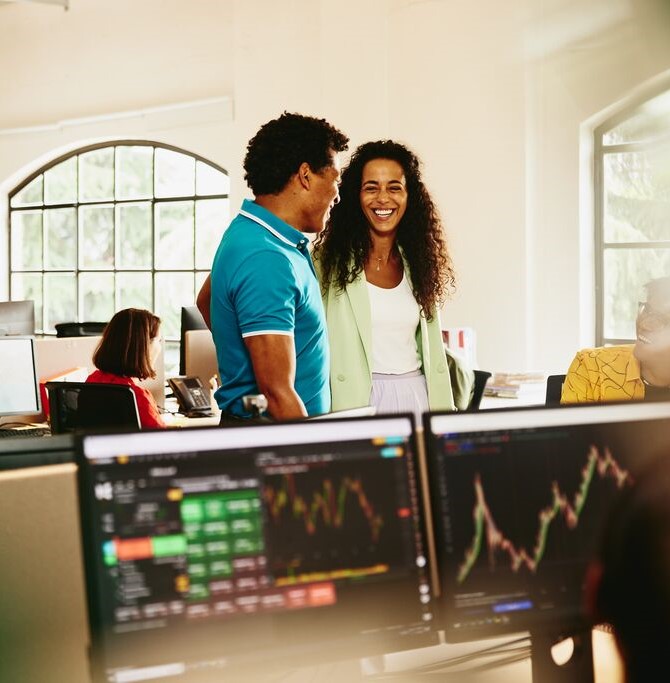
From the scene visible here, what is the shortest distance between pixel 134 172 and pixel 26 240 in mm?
1618

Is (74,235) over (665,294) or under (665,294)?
over

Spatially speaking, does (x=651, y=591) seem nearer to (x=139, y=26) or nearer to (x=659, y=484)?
(x=659, y=484)

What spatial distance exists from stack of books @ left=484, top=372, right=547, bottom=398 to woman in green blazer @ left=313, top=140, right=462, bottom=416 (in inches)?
65.1

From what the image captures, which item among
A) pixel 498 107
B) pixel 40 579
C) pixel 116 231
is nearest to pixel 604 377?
pixel 40 579

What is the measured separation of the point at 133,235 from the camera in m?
7.84

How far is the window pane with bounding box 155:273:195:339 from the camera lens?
7387 millimetres

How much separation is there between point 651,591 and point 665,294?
196cm

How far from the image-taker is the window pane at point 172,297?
24.2ft

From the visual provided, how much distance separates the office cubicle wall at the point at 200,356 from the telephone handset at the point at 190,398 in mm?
172

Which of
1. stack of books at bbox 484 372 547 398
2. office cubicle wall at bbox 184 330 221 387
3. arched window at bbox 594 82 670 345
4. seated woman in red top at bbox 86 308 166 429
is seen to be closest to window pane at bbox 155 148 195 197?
office cubicle wall at bbox 184 330 221 387

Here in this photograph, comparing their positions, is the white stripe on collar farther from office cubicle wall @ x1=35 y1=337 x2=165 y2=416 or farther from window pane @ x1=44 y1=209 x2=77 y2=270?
window pane @ x1=44 y1=209 x2=77 y2=270

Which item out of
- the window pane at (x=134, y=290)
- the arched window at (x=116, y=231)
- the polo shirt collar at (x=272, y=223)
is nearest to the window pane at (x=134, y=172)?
the arched window at (x=116, y=231)

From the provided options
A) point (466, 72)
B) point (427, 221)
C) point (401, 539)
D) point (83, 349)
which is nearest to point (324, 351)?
point (427, 221)

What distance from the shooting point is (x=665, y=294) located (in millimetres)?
2375
